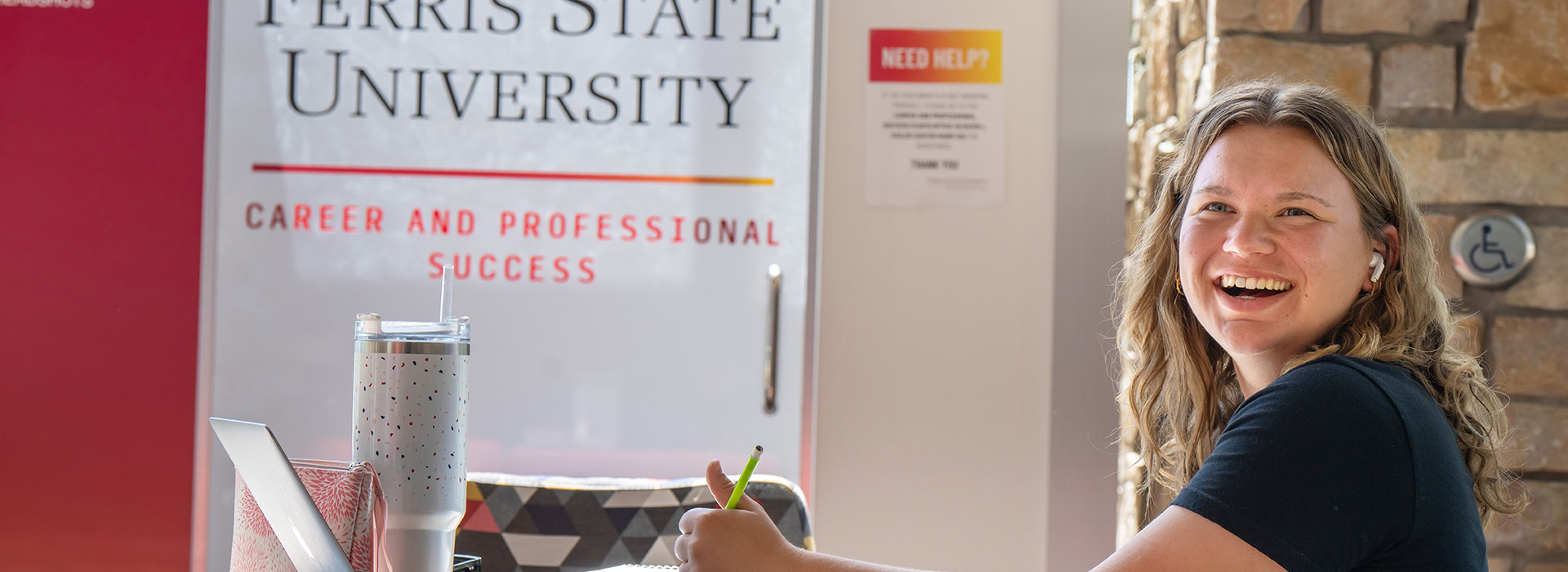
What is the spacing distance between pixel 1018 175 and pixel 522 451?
131 cm

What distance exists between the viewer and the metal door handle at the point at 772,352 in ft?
8.14

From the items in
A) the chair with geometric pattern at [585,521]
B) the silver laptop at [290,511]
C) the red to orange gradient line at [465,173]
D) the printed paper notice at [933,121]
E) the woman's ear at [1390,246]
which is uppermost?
the printed paper notice at [933,121]

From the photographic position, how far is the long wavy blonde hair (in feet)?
A: 3.76

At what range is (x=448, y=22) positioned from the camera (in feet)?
8.19

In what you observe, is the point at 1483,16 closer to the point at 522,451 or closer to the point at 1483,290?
the point at 1483,290

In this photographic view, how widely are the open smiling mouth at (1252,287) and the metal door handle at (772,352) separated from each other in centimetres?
136

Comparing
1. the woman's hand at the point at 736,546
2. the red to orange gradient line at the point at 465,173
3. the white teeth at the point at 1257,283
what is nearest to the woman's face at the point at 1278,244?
the white teeth at the point at 1257,283

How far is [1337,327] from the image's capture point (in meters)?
1.21

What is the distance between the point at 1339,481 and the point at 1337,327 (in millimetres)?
358

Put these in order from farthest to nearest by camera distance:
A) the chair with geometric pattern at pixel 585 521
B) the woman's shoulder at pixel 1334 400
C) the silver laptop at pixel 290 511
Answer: the chair with geometric pattern at pixel 585 521 < the woman's shoulder at pixel 1334 400 < the silver laptop at pixel 290 511

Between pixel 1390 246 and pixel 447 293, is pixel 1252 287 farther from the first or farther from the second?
pixel 447 293

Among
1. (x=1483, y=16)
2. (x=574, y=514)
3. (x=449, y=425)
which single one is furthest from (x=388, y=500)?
(x=1483, y=16)

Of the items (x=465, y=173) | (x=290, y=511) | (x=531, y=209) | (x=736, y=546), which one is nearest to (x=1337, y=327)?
(x=736, y=546)

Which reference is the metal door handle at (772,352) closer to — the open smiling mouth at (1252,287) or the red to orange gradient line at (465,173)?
the red to orange gradient line at (465,173)
